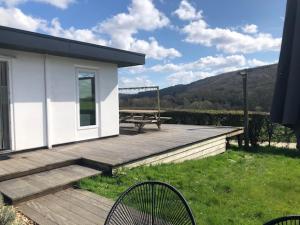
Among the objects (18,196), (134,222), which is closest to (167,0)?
(18,196)

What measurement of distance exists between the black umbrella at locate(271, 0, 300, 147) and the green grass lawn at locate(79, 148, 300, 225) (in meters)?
1.90

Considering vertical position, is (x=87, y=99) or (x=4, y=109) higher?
(x=87, y=99)

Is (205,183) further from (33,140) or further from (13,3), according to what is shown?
(13,3)

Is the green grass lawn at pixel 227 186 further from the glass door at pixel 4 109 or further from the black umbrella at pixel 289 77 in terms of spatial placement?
the glass door at pixel 4 109

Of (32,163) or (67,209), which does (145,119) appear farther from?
(67,209)

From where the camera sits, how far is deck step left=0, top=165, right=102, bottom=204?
12.8 ft

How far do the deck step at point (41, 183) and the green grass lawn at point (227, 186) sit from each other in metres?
0.25

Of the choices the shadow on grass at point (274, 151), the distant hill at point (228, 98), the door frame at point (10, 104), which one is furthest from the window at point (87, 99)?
the distant hill at point (228, 98)

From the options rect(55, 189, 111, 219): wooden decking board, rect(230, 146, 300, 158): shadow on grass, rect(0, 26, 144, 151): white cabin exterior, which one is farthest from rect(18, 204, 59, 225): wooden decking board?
rect(230, 146, 300, 158): shadow on grass

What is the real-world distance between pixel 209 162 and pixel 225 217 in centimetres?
330

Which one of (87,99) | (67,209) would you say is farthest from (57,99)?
(67,209)

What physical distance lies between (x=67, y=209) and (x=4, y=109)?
3.24 meters

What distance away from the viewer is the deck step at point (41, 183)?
12.8ft

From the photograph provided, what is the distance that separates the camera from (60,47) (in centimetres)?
618
